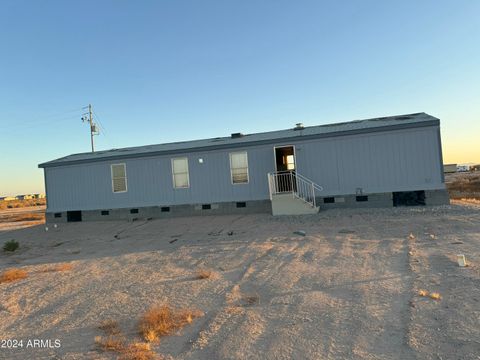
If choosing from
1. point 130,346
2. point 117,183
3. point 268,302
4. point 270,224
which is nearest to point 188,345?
point 130,346

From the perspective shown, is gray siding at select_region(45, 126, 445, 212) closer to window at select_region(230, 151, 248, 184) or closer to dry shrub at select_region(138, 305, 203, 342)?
window at select_region(230, 151, 248, 184)

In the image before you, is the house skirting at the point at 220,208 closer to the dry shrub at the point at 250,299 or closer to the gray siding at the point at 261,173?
the gray siding at the point at 261,173

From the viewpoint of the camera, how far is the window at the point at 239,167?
13766 millimetres

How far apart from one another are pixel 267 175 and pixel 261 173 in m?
0.24

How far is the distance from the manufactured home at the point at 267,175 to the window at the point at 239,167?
0.13ft

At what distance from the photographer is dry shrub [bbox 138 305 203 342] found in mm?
3805

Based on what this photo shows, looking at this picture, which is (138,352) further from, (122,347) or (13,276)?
(13,276)

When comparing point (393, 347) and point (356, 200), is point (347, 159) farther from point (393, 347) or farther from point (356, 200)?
point (393, 347)

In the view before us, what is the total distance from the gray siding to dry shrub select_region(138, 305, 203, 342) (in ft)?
30.7

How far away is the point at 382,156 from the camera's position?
12211 millimetres

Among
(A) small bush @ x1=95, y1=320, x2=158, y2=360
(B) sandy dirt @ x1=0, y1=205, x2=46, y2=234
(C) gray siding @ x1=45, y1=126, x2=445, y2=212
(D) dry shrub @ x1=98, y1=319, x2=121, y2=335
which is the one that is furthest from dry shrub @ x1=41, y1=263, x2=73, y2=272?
(B) sandy dirt @ x1=0, y1=205, x2=46, y2=234

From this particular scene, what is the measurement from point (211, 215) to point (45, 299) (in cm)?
881

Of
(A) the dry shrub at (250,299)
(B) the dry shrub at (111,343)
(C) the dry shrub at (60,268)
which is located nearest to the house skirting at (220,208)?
(C) the dry shrub at (60,268)

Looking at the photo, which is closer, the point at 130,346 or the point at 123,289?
the point at 130,346
